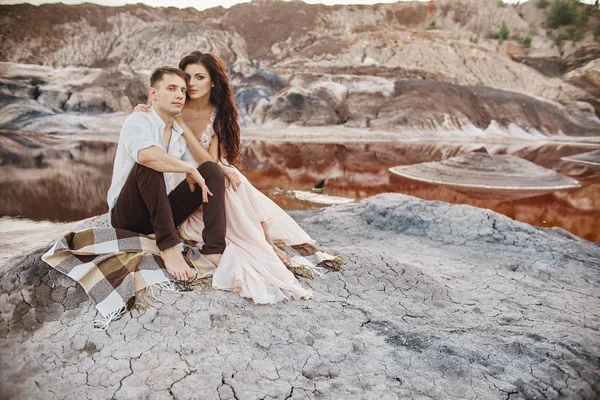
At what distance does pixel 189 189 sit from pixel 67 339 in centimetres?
87

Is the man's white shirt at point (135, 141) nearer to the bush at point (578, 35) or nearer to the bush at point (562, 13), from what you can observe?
the bush at point (578, 35)

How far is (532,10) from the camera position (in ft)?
143

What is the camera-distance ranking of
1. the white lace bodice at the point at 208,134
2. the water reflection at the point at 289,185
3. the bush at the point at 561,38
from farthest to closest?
the bush at the point at 561,38
the water reflection at the point at 289,185
the white lace bodice at the point at 208,134

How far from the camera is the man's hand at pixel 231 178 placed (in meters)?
2.19

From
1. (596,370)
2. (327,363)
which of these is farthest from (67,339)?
(596,370)

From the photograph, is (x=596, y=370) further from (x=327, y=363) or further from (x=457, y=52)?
(x=457, y=52)

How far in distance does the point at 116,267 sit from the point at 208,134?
3.22 ft

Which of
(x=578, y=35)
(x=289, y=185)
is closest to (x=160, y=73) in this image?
(x=289, y=185)

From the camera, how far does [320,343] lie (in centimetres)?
172

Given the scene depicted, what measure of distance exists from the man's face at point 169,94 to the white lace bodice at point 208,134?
0.34 meters

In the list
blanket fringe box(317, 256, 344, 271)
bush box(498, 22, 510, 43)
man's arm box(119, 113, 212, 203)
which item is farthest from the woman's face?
bush box(498, 22, 510, 43)

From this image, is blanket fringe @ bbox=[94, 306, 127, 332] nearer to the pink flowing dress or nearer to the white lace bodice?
the pink flowing dress

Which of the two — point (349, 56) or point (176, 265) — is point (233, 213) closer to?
point (176, 265)

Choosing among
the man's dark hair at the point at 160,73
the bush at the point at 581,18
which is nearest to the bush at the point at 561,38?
the bush at the point at 581,18
